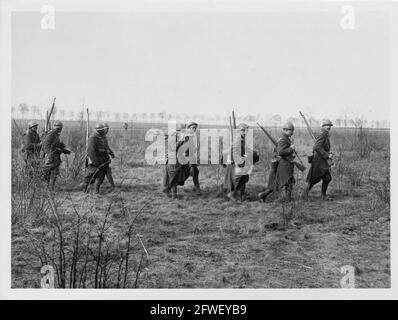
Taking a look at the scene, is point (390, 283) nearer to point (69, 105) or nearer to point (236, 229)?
point (236, 229)

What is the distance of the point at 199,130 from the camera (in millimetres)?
6211

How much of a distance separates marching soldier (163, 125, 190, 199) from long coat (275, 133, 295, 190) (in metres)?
1.16

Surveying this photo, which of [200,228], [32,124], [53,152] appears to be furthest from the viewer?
[53,152]

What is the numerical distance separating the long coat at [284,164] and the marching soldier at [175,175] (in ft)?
3.79

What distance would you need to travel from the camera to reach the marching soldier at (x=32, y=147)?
20.3ft

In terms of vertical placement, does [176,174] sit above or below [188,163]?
below

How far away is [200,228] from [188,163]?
0.84 metres

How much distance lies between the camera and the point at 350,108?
616 centimetres

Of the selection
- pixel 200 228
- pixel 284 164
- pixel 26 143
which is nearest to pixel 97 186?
pixel 26 143

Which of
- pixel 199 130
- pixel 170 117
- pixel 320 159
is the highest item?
pixel 170 117

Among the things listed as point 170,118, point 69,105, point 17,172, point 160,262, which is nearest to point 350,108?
point 170,118

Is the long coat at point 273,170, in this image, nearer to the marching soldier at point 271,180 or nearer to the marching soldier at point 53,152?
the marching soldier at point 271,180

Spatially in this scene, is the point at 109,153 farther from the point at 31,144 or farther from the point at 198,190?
the point at 198,190

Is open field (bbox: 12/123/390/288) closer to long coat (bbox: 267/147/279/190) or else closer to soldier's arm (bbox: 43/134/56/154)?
long coat (bbox: 267/147/279/190)
